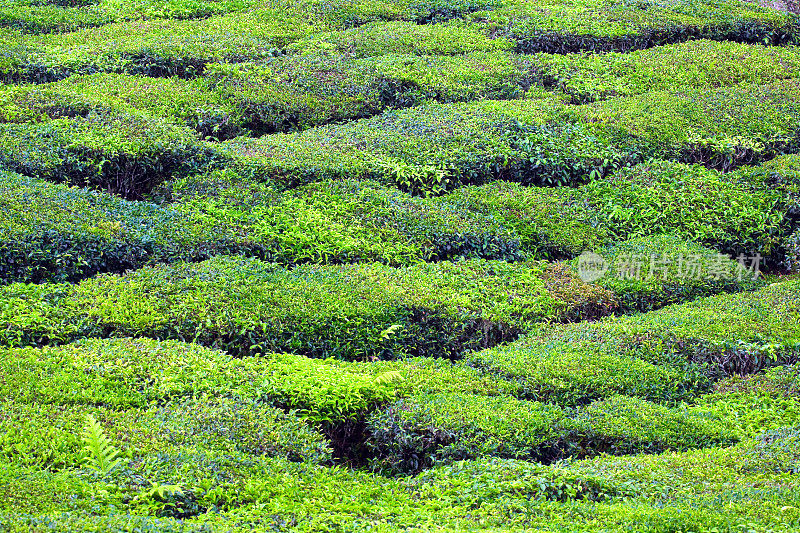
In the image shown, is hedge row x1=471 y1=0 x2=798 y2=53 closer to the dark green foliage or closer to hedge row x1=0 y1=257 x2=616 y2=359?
the dark green foliage

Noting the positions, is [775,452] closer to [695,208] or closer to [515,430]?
[515,430]

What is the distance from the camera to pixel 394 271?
8.90m

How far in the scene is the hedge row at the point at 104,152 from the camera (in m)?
9.95

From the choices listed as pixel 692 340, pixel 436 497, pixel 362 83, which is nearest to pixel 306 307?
pixel 436 497

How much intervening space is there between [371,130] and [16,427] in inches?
269

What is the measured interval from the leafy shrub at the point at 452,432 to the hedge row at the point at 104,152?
517 centimetres

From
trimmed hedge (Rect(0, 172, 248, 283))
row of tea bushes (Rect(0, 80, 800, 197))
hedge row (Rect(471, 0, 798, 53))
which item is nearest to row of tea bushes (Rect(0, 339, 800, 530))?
trimmed hedge (Rect(0, 172, 248, 283))

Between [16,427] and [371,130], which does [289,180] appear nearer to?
[371,130]

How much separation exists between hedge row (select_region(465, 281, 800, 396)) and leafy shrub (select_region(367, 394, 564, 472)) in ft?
1.81

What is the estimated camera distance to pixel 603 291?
8984 millimetres

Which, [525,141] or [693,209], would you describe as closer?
[693,209]

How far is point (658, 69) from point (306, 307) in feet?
28.1

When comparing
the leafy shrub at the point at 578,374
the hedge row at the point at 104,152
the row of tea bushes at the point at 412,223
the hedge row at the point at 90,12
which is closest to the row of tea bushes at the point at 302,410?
the leafy shrub at the point at 578,374

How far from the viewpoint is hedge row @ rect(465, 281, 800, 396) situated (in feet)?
24.2
